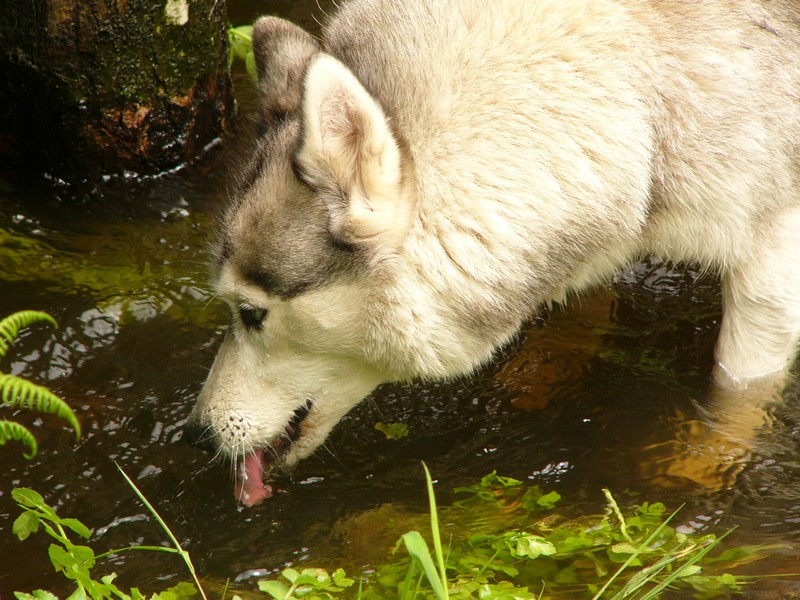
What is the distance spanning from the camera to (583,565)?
11.1 ft

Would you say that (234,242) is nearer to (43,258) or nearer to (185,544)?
(185,544)

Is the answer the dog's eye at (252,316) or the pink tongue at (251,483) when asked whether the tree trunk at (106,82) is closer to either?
the dog's eye at (252,316)

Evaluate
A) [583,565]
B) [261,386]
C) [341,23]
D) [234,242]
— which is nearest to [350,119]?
[234,242]

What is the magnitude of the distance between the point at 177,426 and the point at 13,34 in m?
2.70

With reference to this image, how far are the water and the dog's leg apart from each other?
0.24 m

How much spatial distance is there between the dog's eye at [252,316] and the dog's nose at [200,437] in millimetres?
517

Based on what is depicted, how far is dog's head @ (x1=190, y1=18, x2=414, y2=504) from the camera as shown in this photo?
3105 mm

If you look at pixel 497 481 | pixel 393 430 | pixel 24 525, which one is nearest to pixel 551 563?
pixel 497 481

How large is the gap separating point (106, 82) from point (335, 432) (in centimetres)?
273

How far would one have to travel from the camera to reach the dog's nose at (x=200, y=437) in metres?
3.85

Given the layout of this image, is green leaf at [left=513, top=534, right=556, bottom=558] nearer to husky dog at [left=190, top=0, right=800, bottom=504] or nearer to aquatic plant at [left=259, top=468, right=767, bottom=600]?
aquatic plant at [left=259, top=468, right=767, bottom=600]

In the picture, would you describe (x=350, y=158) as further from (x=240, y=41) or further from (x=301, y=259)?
(x=240, y=41)

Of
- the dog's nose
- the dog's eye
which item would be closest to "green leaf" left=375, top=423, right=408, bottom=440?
the dog's nose

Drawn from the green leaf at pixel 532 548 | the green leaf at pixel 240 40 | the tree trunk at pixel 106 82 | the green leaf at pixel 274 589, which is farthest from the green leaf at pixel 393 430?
the green leaf at pixel 240 40
